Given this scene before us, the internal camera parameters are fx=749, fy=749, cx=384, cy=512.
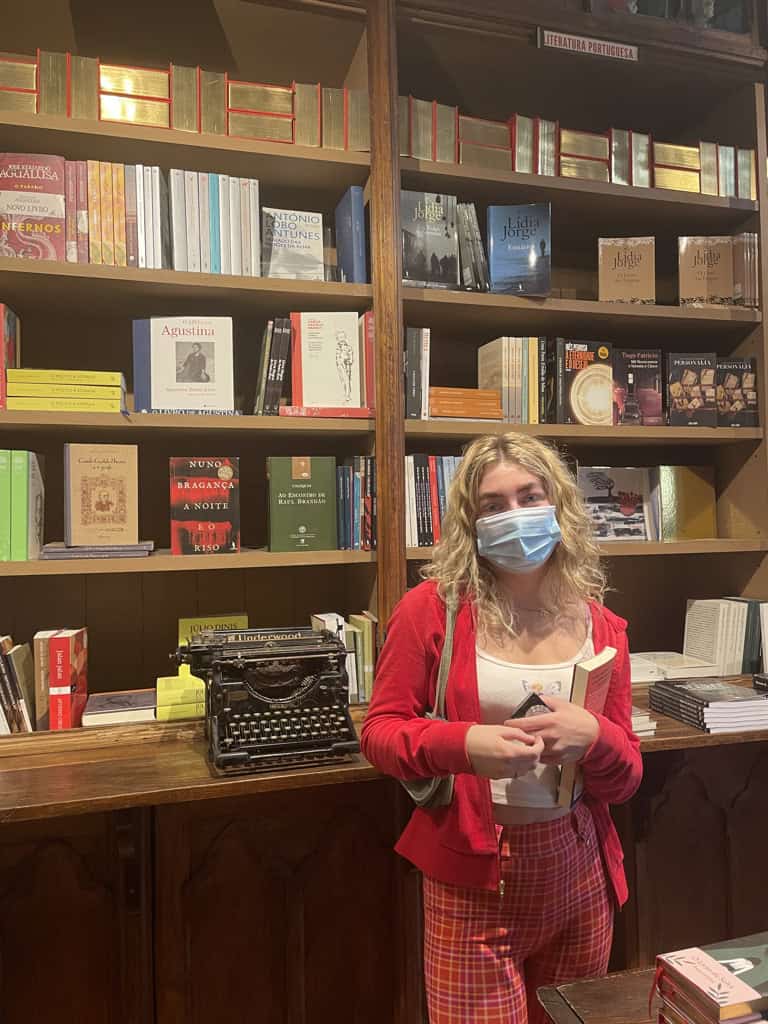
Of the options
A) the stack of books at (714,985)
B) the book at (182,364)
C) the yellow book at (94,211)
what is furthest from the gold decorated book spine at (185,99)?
the stack of books at (714,985)

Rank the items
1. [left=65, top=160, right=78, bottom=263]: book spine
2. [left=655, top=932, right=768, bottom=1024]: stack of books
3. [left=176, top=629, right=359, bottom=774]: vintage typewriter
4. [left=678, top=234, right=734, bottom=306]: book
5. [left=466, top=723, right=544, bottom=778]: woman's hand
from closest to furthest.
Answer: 1. [left=655, top=932, right=768, bottom=1024]: stack of books
2. [left=466, top=723, right=544, bottom=778]: woman's hand
3. [left=176, top=629, right=359, bottom=774]: vintage typewriter
4. [left=65, top=160, right=78, bottom=263]: book spine
5. [left=678, top=234, right=734, bottom=306]: book

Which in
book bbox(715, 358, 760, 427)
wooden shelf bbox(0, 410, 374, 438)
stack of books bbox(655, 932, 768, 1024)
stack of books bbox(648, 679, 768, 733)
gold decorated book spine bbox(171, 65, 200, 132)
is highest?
gold decorated book spine bbox(171, 65, 200, 132)

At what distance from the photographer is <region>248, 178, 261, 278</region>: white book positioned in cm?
201

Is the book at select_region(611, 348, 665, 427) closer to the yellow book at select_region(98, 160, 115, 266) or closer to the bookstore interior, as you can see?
the bookstore interior

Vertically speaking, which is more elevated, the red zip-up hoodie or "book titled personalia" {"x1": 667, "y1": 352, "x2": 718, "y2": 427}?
"book titled personalia" {"x1": 667, "y1": 352, "x2": 718, "y2": 427}

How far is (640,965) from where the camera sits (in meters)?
2.07

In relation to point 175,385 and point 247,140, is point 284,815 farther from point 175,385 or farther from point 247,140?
point 247,140

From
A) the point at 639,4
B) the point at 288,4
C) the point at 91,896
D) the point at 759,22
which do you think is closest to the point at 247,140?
the point at 288,4

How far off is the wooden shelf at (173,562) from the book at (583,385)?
76 cm

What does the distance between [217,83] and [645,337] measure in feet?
5.10

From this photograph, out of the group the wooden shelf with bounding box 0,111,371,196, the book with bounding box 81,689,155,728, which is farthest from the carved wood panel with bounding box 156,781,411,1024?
the wooden shelf with bounding box 0,111,371,196

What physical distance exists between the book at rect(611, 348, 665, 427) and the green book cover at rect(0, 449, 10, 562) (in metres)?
1.71

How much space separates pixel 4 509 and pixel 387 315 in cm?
108

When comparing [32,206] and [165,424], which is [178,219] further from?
[165,424]
